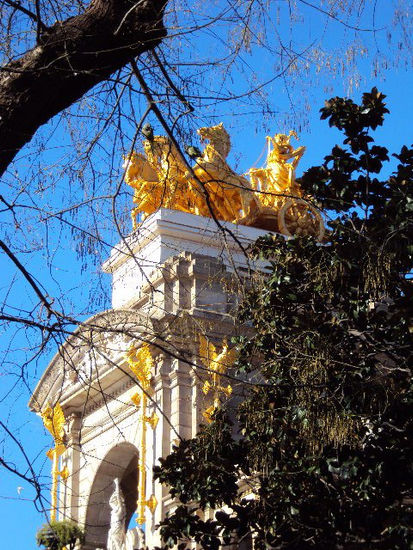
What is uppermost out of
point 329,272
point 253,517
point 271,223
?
point 271,223

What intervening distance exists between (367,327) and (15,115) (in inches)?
262

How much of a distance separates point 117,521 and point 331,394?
32.9ft

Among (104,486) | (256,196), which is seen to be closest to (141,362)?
(104,486)

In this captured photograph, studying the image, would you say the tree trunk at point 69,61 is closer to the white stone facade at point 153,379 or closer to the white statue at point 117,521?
the white stone facade at point 153,379

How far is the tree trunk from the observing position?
730 cm

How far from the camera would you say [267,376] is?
13367 millimetres

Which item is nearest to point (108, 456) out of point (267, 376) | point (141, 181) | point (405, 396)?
point (141, 181)

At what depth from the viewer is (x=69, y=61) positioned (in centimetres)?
740

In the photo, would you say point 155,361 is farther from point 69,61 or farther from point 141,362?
point 69,61

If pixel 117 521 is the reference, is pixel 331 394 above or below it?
below

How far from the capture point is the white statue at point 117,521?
20.8m

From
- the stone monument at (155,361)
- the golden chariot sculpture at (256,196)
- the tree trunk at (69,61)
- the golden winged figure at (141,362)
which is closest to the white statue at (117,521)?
the stone monument at (155,361)

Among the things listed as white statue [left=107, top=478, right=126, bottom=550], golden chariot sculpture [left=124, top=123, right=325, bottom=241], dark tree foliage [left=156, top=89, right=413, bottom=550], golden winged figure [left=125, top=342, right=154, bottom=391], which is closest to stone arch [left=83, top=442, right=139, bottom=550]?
white statue [left=107, top=478, right=126, bottom=550]

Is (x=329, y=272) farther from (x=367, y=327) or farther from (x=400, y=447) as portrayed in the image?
(x=400, y=447)
